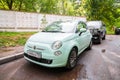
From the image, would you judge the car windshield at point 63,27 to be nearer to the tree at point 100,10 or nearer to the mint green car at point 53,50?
the mint green car at point 53,50

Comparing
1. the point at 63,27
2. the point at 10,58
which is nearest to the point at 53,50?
the point at 63,27

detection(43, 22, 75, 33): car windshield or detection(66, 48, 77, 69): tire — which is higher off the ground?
detection(43, 22, 75, 33): car windshield

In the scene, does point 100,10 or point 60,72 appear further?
point 100,10

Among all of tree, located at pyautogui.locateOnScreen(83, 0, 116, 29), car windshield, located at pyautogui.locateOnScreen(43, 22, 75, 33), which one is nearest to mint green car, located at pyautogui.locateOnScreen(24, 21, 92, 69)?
car windshield, located at pyautogui.locateOnScreen(43, 22, 75, 33)

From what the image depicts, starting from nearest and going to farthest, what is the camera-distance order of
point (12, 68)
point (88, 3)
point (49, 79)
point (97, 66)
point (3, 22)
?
point (49, 79), point (12, 68), point (97, 66), point (3, 22), point (88, 3)

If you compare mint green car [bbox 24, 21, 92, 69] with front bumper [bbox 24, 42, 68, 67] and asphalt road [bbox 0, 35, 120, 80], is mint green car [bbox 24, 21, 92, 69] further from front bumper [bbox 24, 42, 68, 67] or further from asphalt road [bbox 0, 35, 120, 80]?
asphalt road [bbox 0, 35, 120, 80]

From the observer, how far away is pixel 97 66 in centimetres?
546

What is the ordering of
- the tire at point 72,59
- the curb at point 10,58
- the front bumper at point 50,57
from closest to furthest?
the front bumper at point 50,57 < the tire at point 72,59 < the curb at point 10,58

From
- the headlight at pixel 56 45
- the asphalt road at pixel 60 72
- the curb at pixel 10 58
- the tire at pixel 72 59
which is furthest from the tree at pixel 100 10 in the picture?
the headlight at pixel 56 45

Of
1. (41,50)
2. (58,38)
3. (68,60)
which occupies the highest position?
(58,38)

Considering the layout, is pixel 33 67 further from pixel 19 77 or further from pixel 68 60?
pixel 68 60

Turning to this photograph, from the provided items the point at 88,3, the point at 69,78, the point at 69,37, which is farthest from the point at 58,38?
the point at 88,3

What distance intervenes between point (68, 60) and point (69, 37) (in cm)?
78

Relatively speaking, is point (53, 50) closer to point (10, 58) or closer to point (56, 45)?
point (56, 45)
